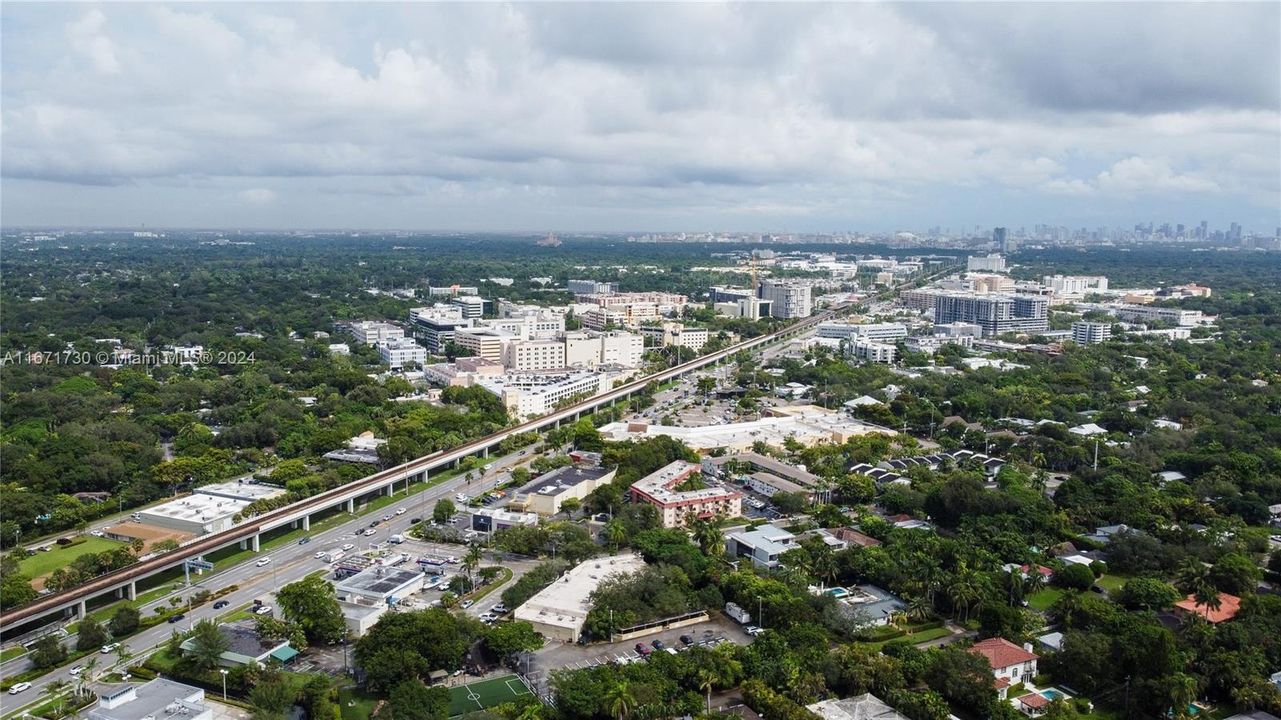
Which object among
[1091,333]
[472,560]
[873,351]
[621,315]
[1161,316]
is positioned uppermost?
[1161,316]

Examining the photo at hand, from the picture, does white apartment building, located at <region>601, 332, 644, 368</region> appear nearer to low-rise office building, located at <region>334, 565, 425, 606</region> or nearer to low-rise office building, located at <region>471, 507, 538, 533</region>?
low-rise office building, located at <region>471, 507, 538, 533</region>

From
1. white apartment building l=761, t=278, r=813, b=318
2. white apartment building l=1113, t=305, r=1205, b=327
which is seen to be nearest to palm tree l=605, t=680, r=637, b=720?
white apartment building l=761, t=278, r=813, b=318

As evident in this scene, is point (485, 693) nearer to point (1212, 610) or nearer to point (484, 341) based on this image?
point (1212, 610)

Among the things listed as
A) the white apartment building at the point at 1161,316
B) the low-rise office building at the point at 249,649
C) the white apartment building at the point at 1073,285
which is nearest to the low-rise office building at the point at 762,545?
the low-rise office building at the point at 249,649

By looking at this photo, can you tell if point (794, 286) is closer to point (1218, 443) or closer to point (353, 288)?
point (353, 288)

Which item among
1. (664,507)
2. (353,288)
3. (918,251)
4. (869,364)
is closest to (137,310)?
(353,288)

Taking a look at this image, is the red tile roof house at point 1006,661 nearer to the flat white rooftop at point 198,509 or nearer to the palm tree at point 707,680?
the palm tree at point 707,680

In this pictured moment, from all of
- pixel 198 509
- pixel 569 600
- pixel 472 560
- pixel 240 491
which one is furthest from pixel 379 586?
pixel 240 491
